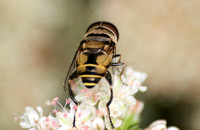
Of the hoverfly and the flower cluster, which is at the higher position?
the hoverfly

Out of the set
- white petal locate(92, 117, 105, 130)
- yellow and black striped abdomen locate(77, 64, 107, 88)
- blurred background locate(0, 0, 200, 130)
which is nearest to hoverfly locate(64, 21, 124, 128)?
yellow and black striped abdomen locate(77, 64, 107, 88)

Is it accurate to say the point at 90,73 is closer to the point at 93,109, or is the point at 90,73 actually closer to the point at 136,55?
the point at 93,109

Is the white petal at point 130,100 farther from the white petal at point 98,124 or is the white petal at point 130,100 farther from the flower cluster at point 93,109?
the white petal at point 98,124

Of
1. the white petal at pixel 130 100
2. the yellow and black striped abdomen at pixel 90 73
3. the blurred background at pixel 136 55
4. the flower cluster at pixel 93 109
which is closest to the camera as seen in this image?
the yellow and black striped abdomen at pixel 90 73

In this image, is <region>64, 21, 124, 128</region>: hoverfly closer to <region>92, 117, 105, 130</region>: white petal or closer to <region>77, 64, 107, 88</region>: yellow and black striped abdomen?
<region>77, 64, 107, 88</region>: yellow and black striped abdomen

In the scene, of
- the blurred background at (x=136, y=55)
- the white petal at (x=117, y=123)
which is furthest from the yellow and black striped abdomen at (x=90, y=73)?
the blurred background at (x=136, y=55)

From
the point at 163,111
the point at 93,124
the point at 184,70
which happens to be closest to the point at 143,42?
the point at 184,70
